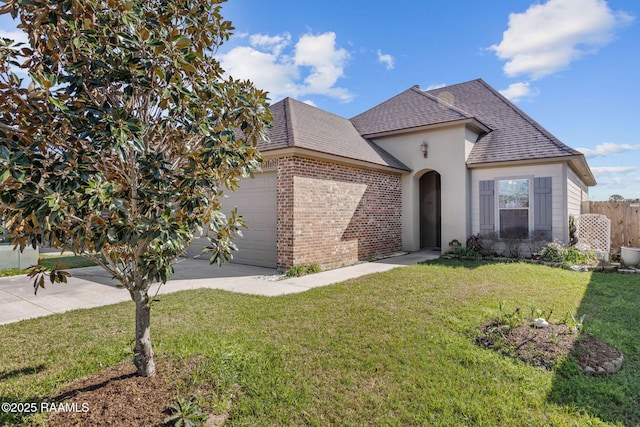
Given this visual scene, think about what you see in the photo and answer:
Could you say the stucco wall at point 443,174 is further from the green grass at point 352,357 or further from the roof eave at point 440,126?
the green grass at point 352,357

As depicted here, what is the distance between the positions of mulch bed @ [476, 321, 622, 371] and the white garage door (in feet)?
21.1

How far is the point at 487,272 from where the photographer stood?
8.77 m

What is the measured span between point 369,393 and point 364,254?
8.09 m

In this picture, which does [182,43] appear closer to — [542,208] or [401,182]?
[401,182]

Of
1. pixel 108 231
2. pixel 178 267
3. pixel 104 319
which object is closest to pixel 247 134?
pixel 108 231

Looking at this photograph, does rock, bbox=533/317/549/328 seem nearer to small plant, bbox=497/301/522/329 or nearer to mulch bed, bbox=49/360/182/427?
small plant, bbox=497/301/522/329

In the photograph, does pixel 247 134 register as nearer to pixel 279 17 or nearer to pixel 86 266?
pixel 279 17

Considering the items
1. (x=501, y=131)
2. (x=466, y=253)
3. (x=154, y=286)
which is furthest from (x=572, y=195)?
(x=154, y=286)

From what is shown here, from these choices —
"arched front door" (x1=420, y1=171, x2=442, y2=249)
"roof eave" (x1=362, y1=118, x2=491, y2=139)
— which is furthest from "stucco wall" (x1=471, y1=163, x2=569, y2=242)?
"arched front door" (x1=420, y1=171, x2=442, y2=249)

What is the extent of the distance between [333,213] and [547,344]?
655 cm

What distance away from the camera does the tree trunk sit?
3071 millimetres

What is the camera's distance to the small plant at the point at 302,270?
335 inches

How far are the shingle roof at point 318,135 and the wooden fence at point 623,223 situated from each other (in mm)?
7254

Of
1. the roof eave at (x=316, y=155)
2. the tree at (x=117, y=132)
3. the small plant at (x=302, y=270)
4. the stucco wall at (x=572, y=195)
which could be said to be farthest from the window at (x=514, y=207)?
the tree at (x=117, y=132)
